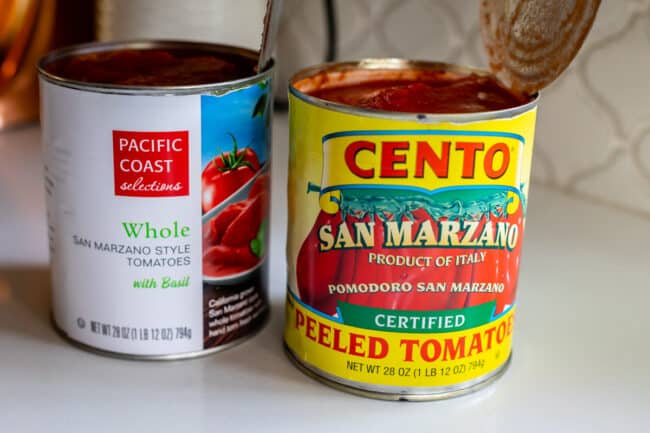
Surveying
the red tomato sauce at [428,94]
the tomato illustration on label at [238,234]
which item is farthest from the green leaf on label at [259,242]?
the red tomato sauce at [428,94]

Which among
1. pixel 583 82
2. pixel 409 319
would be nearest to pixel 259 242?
pixel 409 319

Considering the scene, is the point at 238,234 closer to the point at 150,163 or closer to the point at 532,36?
the point at 150,163

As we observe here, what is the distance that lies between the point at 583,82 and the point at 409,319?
1.56ft

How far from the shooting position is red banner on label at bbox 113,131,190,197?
0.61 m

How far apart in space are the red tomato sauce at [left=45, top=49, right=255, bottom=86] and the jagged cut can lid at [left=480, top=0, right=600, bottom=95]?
17 centimetres

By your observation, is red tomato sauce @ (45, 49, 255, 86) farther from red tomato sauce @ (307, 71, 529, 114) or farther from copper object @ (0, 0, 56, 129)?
copper object @ (0, 0, 56, 129)

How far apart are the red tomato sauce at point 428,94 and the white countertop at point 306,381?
185mm

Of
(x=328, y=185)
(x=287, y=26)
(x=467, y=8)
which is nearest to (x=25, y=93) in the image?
(x=287, y=26)

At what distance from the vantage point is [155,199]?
62 cm

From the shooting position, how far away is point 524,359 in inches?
27.2

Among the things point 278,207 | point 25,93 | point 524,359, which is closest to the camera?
point 524,359

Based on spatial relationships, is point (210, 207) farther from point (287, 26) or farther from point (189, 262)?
point (287, 26)

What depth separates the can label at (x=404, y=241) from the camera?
0.57m

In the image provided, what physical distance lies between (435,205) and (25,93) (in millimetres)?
745
